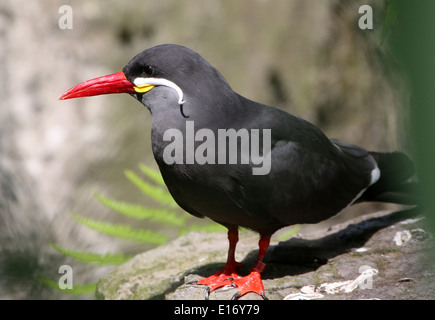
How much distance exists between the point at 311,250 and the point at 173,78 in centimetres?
183

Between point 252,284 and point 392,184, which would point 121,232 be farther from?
point 392,184

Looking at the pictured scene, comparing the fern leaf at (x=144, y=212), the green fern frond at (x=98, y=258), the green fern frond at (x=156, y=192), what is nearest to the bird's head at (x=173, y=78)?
the green fern frond at (x=98, y=258)

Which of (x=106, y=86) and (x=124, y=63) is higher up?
(x=124, y=63)

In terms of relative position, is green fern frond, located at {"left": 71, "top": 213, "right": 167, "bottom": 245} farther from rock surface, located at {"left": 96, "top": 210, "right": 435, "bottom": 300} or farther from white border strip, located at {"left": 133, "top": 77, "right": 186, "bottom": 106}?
white border strip, located at {"left": 133, "top": 77, "right": 186, "bottom": 106}

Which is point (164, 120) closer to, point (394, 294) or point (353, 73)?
point (394, 294)

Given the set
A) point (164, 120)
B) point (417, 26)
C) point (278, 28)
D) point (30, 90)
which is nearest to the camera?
point (417, 26)

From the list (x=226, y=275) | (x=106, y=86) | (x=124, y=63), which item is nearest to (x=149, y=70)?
(x=106, y=86)

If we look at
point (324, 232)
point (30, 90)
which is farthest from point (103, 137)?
point (324, 232)

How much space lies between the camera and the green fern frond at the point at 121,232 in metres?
5.07

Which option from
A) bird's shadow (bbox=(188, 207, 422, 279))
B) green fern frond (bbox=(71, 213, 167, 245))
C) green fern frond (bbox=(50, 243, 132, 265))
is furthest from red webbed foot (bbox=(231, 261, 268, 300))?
green fern frond (bbox=(71, 213, 167, 245))

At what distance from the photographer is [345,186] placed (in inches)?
159

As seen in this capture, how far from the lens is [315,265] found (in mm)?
3977

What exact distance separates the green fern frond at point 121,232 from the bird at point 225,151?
169cm

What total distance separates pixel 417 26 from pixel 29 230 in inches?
112
